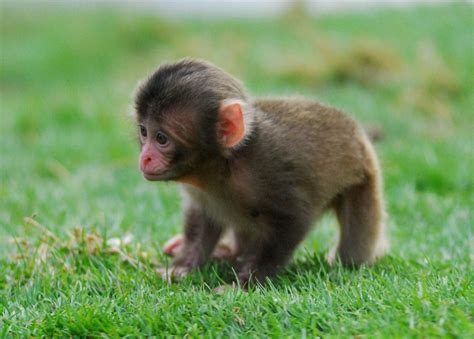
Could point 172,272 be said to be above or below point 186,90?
below

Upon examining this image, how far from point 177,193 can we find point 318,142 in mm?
2551

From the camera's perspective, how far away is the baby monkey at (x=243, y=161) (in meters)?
4.72

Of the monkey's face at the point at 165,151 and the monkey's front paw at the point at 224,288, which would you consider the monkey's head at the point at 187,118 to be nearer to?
the monkey's face at the point at 165,151

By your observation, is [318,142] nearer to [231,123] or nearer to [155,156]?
[231,123]

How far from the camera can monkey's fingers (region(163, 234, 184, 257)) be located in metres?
5.55

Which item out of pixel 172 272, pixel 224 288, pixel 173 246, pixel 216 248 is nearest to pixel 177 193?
pixel 216 248

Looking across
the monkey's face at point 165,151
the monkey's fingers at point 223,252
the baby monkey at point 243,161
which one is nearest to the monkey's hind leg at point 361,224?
the baby monkey at point 243,161

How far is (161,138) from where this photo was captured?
15.8 feet

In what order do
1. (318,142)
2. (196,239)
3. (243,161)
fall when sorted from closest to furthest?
(243,161)
(318,142)
(196,239)

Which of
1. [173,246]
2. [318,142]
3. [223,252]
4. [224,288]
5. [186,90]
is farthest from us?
[223,252]

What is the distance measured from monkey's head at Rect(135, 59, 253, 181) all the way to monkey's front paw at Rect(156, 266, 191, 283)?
0.60 m

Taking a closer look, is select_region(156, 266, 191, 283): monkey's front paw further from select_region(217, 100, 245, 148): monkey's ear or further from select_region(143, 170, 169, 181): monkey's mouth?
select_region(217, 100, 245, 148): monkey's ear

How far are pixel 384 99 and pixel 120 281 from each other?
741 cm

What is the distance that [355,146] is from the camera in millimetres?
5520
